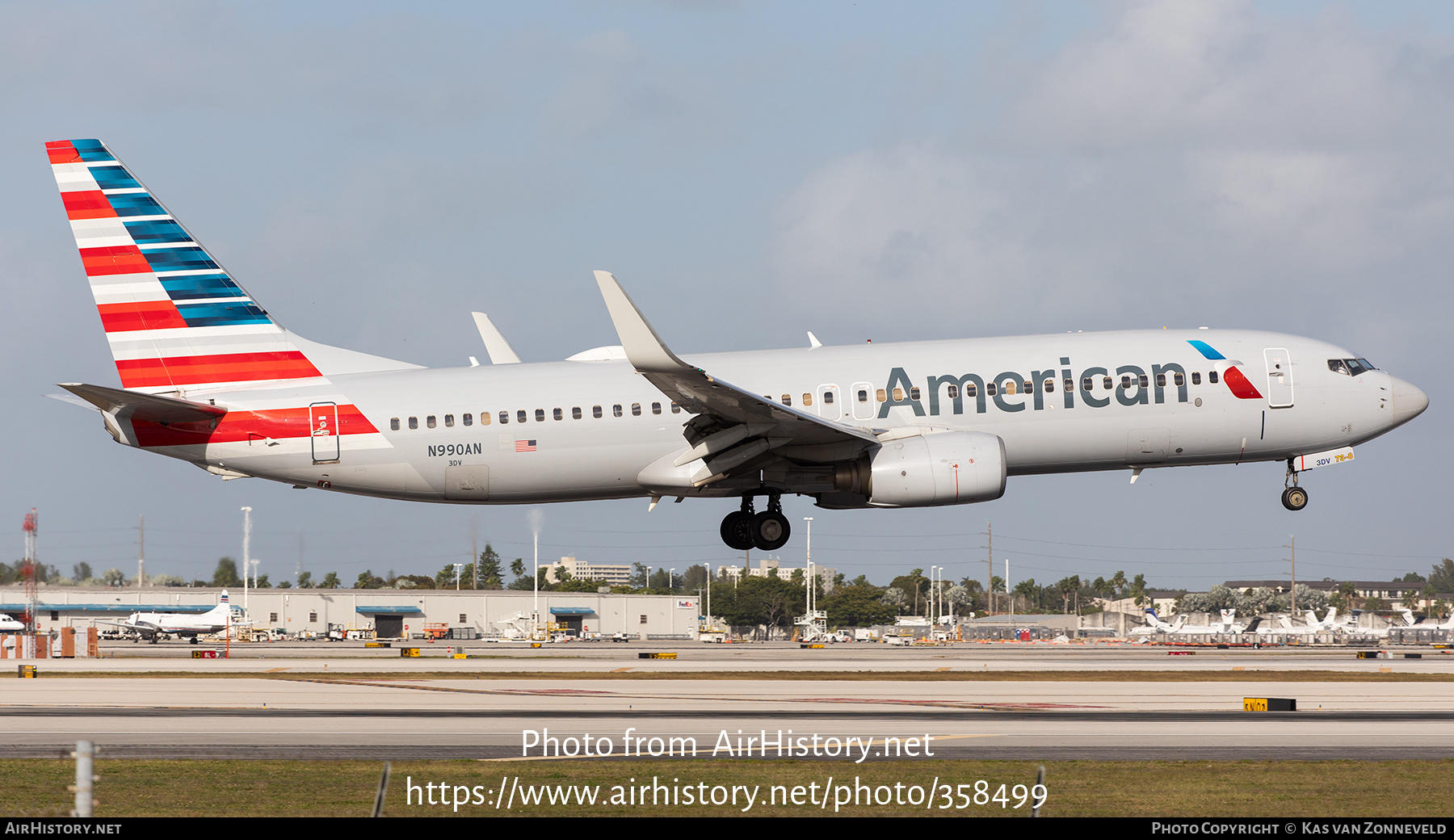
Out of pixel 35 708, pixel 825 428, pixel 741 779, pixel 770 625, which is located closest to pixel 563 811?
pixel 741 779

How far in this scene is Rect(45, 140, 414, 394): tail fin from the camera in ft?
113

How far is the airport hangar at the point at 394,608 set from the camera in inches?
4441

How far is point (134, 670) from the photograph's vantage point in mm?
36344

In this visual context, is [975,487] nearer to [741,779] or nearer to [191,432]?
[741,779]

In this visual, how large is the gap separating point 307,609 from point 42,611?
70.8 ft

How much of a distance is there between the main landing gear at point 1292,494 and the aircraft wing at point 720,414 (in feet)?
38.9

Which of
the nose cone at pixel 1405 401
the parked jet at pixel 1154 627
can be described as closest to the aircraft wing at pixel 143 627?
the parked jet at pixel 1154 627

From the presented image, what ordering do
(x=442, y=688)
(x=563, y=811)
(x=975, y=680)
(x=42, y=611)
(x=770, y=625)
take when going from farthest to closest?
(x=770, y=625) → (x=42, y=611) → (x=975, y=680) → (x=442, y=688) → (x=563, y=811)

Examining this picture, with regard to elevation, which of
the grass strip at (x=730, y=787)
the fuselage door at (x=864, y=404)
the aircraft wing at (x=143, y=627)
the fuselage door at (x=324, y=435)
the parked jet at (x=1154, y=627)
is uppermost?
the fuselage door at (x=864, y=404)

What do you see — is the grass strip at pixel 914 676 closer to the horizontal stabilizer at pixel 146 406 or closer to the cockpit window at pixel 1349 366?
the horizontal stabilizer at pixel 146 406

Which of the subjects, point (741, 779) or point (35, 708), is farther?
point (35, 708)

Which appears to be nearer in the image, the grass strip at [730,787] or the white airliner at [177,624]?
the grass strip at [730,787]

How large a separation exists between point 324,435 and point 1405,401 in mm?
28106

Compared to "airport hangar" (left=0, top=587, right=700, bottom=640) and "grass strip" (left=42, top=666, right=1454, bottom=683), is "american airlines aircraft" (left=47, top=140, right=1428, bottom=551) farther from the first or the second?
"airport hangar" (left=0, top=587, right=700, bottom=640)
